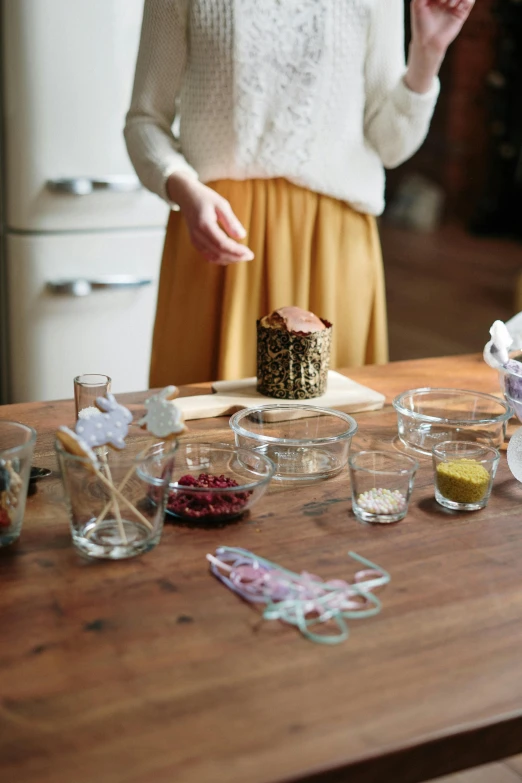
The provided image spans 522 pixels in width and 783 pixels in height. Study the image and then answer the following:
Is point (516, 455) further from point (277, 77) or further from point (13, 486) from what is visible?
point (277, 77)

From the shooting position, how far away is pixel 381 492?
99 centimetres

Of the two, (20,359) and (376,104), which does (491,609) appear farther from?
(20,359)

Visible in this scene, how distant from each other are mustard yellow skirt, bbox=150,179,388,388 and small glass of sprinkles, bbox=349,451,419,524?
72 centimetres

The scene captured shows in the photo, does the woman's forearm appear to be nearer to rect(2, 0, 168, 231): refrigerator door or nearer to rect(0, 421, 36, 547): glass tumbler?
rect(0, 421, 36, 547): glass tumbler

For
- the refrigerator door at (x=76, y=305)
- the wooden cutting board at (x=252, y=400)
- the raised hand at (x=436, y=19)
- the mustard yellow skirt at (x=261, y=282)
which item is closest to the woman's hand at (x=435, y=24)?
the raised hand at (x=436, y=19)

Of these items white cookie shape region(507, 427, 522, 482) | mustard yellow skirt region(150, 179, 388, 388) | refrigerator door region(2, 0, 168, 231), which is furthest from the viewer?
refrigerator door region(2, 0, 168, 231)

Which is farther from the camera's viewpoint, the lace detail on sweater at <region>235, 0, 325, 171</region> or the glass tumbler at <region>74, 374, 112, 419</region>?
the lace detail on sweater at <region>235, 0, 325, 171</region>

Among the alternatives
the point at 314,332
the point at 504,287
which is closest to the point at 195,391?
the point at 314,332

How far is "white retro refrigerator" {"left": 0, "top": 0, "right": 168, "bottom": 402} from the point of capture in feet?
8.13

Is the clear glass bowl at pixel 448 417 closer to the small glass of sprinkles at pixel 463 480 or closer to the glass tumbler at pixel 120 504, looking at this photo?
the small glass of sprinkles at pixel 463 480

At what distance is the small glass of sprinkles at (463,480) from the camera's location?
1007mm

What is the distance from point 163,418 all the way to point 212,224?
0.59 meters

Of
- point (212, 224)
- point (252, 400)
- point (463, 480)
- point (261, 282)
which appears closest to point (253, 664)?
point (463, 480)

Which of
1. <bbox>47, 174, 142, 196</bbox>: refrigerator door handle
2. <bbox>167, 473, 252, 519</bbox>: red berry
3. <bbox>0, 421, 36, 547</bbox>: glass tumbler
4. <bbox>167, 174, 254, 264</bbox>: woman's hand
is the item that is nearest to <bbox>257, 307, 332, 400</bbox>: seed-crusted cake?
<bbox>167, 174, 254, 264</bbox>: woman's hand
